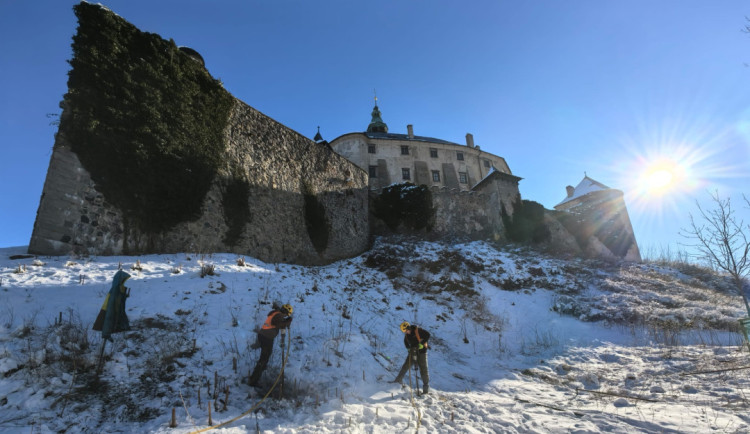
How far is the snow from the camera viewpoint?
5066 millimetres

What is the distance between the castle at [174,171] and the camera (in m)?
9.65

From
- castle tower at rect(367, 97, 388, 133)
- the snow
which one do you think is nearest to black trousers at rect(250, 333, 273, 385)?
the snow

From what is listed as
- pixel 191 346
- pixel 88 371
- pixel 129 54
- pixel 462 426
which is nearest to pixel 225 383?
pixel 191 346

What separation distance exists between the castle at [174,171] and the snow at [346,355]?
1.13 m

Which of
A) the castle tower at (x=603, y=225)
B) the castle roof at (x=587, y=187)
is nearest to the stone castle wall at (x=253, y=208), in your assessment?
the castle tower at (x=603, y=225)

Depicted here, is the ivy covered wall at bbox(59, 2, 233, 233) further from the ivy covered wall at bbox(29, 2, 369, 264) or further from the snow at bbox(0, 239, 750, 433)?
the snow at bbox(0, 239, 750, 433)

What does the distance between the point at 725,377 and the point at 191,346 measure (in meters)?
11.7

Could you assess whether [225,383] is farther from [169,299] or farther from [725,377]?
[725,377]

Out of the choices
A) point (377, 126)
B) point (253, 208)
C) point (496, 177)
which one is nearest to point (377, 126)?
point (377, 126)

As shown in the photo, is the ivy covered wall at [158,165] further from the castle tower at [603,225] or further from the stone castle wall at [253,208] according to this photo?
the castle tower at [603,225]

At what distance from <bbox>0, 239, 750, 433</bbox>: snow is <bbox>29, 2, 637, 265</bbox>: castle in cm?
113

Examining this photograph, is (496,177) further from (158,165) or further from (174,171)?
(158,165)

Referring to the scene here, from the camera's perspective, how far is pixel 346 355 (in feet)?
25.4

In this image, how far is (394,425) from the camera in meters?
5.44
